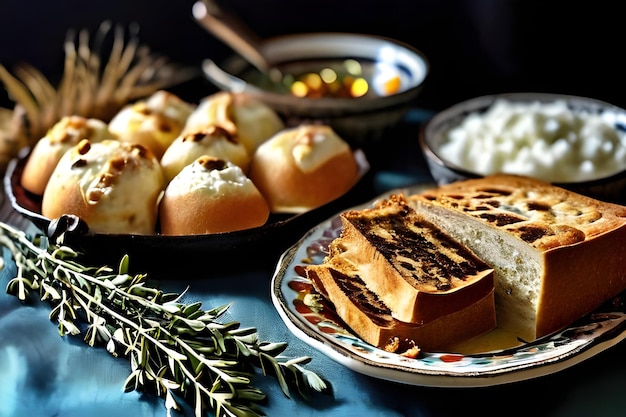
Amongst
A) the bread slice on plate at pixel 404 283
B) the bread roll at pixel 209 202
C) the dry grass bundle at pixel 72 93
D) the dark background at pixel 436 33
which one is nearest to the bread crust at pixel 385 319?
the bread slice on plate at pixel 404 283

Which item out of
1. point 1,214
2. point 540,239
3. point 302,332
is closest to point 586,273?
point 540,239

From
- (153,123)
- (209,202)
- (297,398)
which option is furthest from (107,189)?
(297,398)

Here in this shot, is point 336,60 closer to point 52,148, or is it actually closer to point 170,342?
point 52,148

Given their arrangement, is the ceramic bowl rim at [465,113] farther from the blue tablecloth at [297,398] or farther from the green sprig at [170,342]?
the green sprig at [170,342]

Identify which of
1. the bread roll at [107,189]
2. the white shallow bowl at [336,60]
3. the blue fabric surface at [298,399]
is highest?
the white shallow bowl at [336,60]

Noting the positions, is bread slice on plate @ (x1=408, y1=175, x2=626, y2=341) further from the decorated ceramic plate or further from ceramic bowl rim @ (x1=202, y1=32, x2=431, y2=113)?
ceramic bowl rim @ (x1=202, y1=32, x2=431, y2=113)

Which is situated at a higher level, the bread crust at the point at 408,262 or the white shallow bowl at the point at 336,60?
the white shallow bowl at the point at 336,60

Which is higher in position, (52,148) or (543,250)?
(543,250)
